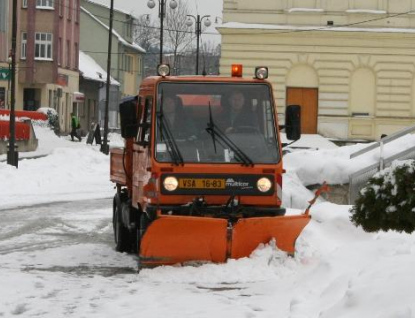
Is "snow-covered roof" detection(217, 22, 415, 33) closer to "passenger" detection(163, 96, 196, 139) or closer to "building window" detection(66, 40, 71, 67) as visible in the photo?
"building window" detection(66, 40, 71, 67)

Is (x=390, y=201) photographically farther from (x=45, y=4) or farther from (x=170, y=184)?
(x=45, y=4)

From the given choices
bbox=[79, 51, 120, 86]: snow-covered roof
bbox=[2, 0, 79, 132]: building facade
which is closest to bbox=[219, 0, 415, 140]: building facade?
bbox=[2, 0, 79, 132]: building facade

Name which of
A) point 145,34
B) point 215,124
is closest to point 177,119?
point 215,124

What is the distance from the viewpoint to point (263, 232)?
44.0 ft

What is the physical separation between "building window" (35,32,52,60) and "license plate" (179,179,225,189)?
60753mm

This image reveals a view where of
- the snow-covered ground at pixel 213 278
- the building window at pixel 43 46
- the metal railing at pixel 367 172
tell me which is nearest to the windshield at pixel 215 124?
the snow-covered ground at pixel 213 278

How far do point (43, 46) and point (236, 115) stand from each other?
60778mm

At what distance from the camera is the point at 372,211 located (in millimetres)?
12805

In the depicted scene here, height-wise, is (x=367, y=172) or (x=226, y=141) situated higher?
(x=226, y=141)

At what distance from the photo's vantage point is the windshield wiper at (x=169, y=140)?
45.6 feet

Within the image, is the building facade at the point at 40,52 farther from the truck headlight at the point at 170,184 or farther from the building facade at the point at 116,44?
the truck headlight at the point at 170,184

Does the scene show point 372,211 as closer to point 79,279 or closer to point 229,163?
point 229,163

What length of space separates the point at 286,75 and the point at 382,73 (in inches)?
174

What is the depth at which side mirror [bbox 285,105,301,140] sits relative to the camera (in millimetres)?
14047
